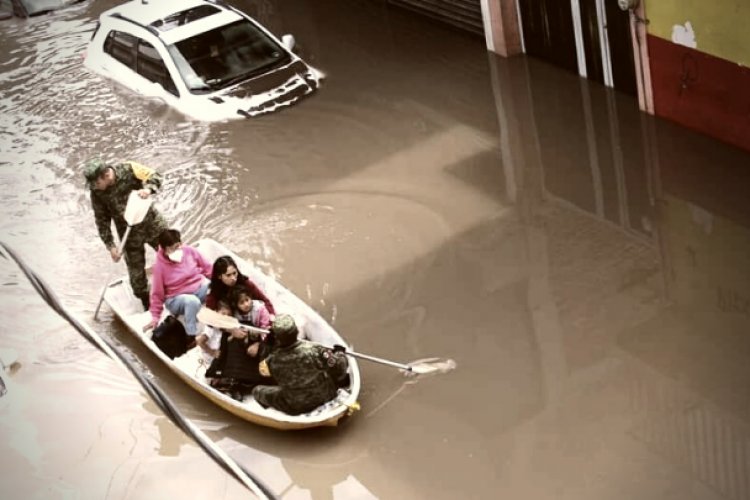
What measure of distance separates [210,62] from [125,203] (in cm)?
459

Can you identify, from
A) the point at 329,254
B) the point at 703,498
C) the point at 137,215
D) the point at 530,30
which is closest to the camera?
the point at 703,498

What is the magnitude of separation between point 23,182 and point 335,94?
4.03 metres

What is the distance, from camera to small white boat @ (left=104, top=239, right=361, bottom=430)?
32.0ft

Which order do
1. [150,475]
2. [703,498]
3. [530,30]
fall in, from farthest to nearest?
[530,30] < [150,475] < [703,498]

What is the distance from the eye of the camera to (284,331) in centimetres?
948

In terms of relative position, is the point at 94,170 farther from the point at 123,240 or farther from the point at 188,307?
the point at 188,307

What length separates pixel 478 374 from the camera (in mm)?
10453

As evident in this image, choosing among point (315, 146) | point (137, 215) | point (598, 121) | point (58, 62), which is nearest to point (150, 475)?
point (137, 215)

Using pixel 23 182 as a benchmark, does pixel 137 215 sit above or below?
above

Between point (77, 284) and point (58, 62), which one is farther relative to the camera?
point (58, 62)

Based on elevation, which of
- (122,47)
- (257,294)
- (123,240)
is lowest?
(257,294)

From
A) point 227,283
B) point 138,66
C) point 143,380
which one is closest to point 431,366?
point 227,283

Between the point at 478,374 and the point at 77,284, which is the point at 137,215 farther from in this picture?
the point at 478,374

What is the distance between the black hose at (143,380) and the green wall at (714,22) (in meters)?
6.41
